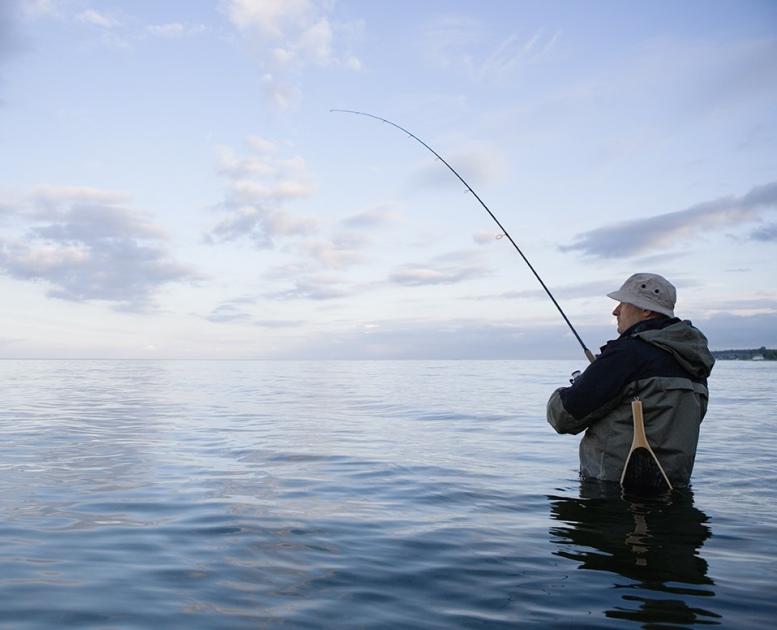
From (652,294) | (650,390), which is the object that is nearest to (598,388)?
(650,390)

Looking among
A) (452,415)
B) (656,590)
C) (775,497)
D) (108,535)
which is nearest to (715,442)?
(775,497)

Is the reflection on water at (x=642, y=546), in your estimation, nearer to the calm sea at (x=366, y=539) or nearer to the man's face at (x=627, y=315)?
the calm sea at (x=366, y=539)

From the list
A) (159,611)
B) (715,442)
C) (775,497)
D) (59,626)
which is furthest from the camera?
(715,442)

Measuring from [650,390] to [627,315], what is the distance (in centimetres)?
85

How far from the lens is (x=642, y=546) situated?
15.5 feet

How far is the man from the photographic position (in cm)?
551

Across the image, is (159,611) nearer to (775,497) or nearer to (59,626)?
(59,626)

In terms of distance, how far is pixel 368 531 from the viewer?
533 centimetres

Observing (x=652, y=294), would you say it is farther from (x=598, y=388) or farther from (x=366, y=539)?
(x=366, y=539)

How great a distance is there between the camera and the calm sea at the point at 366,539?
140 inches

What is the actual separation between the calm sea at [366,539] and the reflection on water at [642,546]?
0.8 inches

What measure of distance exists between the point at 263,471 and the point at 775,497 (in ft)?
19.8

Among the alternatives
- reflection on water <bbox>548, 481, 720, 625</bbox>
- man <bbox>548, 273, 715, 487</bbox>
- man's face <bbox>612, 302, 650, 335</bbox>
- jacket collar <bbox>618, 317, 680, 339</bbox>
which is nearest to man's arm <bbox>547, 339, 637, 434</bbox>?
man <bbox>548, 273, 715, 487</bbox>

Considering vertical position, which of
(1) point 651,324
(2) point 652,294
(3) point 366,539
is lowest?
(3) point 366,539
